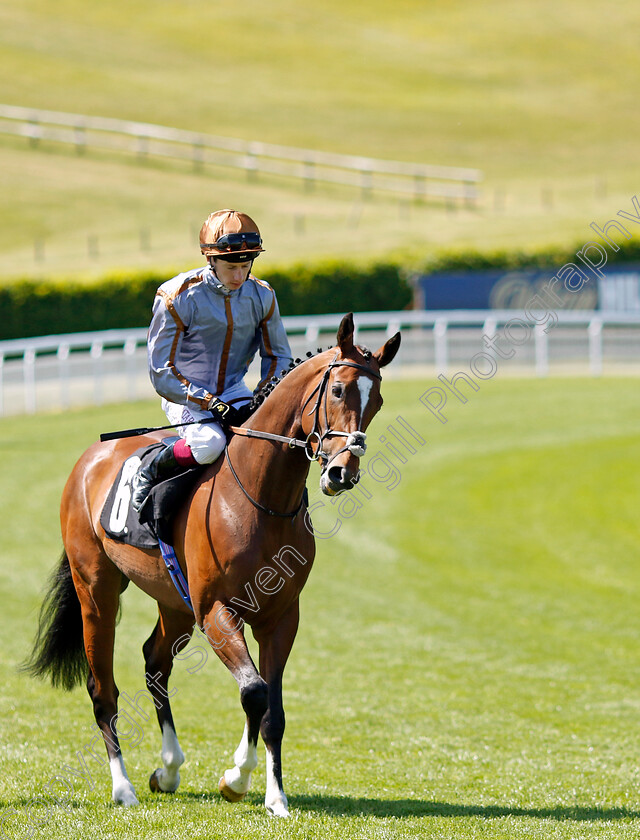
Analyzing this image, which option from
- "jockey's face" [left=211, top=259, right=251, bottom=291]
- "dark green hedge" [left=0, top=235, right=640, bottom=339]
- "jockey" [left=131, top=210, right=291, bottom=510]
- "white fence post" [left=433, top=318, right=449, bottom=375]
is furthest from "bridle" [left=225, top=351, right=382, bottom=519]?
"dark green hedge" [left=0, top=235, right=640, bottom=339]

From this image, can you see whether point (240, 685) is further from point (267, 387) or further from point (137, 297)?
point (137, 297)

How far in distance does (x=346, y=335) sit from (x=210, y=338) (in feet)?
2.98

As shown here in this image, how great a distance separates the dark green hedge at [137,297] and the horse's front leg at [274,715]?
70.0ft

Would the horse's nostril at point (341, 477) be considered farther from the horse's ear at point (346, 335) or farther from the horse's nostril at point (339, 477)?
the horse's ear at point (346, 335)

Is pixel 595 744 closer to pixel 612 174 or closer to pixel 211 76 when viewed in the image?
pixel 612 174

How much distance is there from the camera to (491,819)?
466 cm

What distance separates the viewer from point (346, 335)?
169 inches

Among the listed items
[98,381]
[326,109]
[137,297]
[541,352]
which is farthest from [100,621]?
[326,109]

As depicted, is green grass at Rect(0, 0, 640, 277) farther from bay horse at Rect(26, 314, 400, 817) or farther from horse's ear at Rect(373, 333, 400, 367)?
horse's ear at Rect(373, 333, 400, 367)

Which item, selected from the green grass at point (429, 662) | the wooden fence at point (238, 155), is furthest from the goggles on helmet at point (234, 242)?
the wooden fence at point (238, 155)

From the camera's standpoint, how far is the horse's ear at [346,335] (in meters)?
4.25

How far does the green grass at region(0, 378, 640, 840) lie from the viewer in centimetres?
490

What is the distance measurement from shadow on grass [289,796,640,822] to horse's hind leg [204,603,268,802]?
0.31 meters

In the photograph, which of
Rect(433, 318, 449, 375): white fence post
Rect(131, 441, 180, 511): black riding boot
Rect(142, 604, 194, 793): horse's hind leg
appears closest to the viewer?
Rect(131, 441, 180, 511): black riding boot
